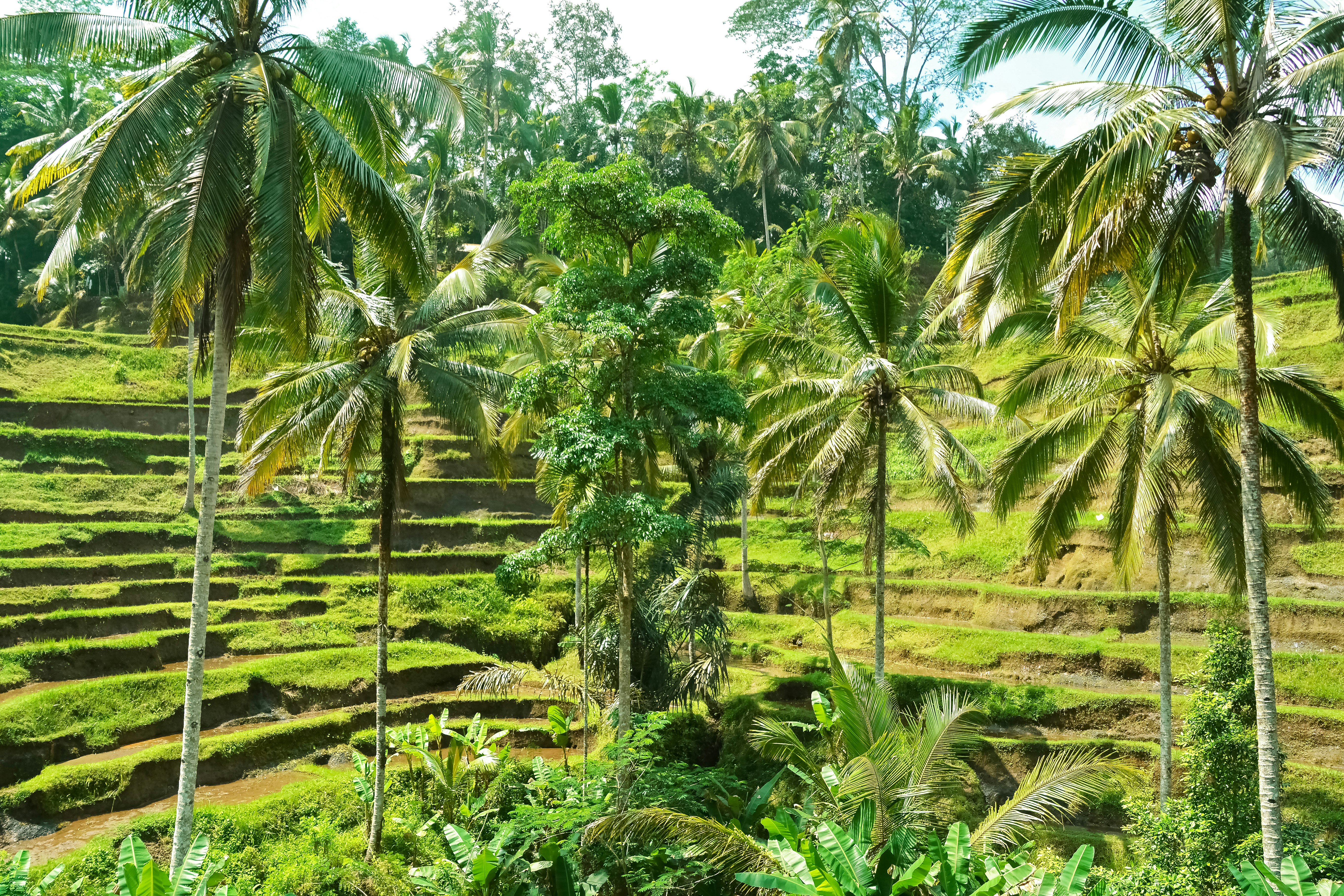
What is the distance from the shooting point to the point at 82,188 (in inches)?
354

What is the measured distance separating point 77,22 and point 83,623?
45.6ft

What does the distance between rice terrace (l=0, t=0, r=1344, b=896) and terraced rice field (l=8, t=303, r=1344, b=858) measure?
4.0 inches

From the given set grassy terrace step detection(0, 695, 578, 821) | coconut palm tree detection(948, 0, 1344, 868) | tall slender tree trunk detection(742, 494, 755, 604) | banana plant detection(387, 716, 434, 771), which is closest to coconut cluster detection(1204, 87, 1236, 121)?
coconut palm tree detection(948, 0, 1344, 868)

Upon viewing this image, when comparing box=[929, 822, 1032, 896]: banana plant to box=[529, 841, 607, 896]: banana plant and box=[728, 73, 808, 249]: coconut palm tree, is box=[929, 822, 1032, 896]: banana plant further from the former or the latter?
box=[728, 73, 808, 249]: coconut palm tree

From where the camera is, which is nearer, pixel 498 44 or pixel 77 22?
pixel 77 22

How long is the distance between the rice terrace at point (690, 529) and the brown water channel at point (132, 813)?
12 centimetres

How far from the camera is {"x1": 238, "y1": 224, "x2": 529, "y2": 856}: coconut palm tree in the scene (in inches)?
531

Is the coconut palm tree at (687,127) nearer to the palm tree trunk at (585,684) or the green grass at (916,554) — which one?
the green grass at (916,554)

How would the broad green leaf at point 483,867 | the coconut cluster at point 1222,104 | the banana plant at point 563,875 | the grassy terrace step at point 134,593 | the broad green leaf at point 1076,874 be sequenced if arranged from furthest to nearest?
the grassy terrace step at point 134,593
the banana plant at point 563,875
the broad green leaf at point 483,867
the coconut cluster at point 1222,104
the broad green leaf at point 1076,874

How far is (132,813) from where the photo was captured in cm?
1423

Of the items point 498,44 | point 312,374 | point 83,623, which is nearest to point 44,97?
point 498,44

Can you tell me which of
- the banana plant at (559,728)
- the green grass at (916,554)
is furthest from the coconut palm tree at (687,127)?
the banana plant at (559,728)

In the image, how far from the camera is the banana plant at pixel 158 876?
6875mm

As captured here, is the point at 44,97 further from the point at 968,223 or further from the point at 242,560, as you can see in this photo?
the point at 968,223
